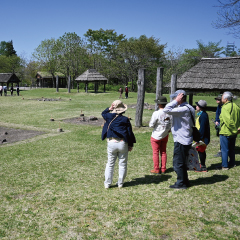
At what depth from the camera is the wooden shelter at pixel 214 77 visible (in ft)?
51.6

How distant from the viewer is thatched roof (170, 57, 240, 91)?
15.7 metres

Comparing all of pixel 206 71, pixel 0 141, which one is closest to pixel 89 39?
pixel 206 71

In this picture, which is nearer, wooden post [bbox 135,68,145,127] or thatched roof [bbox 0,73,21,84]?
wooden post [bbox 135,68,145,127]

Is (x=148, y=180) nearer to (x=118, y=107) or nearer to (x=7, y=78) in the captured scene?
(x=118, y=107)

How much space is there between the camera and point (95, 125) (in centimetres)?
1513

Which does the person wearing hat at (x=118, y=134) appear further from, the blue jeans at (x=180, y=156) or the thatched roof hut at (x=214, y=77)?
the thatched roof hut at (x=214, y=77)

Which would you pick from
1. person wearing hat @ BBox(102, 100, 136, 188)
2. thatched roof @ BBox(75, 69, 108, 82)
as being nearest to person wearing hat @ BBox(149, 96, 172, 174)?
person wearing hat @ BBox(102, 100, 136, 188)

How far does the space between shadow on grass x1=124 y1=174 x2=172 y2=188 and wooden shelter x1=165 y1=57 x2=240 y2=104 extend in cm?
1075

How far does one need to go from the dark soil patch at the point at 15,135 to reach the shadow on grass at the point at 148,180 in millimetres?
7308

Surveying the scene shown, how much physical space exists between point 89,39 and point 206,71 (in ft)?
151

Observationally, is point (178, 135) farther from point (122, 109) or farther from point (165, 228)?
point (165, 228)

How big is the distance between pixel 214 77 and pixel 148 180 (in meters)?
12.0

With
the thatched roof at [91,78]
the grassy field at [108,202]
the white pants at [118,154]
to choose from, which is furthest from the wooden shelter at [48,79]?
the white pants at [118,154]

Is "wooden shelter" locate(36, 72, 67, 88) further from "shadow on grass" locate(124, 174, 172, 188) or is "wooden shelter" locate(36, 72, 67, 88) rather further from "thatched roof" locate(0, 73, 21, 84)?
"shadow on grass" locate(124, 174, 172, 188)
